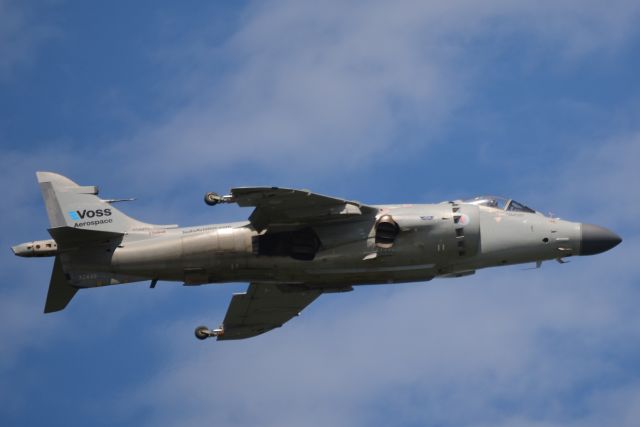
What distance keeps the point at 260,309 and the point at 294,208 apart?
7296 mm

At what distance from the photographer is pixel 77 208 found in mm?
44125

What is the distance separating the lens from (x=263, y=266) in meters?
42.4

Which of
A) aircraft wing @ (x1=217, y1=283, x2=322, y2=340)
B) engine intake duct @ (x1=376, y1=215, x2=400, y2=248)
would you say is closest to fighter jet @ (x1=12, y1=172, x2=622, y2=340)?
engine intake duct @ (x1=376, y1=215, x2=400, y2=248)

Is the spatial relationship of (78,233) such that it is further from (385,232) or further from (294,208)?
(385,232)

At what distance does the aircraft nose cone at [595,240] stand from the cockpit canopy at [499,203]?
206 cm

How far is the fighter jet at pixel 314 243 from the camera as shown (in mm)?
41906

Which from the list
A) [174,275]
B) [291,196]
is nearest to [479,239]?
[291,196]

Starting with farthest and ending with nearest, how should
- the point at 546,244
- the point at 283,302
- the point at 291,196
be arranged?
1. the point at 283,302
2. the point at 546,244
3. the point at 291,196

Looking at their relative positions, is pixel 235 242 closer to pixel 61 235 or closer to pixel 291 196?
pixel 291 196

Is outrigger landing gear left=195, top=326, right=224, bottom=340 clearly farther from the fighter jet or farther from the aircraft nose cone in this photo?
the aircraft nose cone

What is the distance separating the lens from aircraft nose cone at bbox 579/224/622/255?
43.7 m

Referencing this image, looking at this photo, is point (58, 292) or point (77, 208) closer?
point (77, 208)

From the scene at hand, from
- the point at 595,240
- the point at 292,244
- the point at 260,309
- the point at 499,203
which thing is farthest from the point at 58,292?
the point at 595,240

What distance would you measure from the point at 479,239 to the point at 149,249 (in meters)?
11.4
